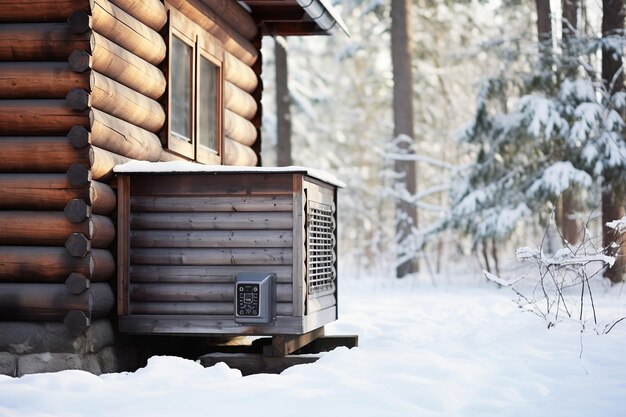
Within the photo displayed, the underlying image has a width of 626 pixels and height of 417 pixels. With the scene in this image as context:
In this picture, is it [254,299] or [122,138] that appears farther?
[122,138]

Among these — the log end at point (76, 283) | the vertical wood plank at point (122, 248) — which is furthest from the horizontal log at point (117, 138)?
the log end at point (76, 283)

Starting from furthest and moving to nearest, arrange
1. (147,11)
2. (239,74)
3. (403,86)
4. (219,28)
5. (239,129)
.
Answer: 1. (403,86)
2. (239,129)
3. (239,74)
4. (219,28)
5. (147,11)

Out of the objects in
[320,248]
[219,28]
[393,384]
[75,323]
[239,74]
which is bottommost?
[393,384]

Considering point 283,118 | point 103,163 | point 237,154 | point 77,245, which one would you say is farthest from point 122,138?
point 283,118

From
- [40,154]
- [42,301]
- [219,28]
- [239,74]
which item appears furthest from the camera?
[239,74]

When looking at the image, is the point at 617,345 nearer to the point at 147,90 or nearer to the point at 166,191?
the point at 166,191

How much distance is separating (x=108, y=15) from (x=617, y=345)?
519 cm

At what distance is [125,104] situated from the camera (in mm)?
8258

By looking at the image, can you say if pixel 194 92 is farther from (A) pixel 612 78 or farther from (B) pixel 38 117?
(A) pixel 612 78

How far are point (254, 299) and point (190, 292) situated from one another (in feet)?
1.99

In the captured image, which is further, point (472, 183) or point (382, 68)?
point (382, 68)

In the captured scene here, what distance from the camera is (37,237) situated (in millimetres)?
7594

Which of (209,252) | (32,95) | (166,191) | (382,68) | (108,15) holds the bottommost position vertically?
(209,252)

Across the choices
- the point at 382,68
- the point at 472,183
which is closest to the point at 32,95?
the point at 472,183
